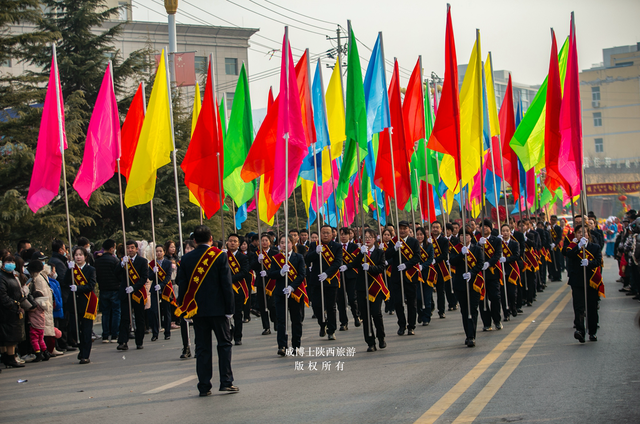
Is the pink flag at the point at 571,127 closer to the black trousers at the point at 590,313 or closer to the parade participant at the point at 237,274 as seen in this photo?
the black trousers at the point at 590,313

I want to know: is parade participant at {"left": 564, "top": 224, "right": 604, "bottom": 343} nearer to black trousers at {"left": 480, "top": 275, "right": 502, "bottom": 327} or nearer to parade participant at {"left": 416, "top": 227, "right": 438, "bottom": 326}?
black trousers at {"left": 480, "top": 275, "right": 502, "bottom": 327}

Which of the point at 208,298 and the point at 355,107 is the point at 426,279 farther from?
the point at 208,298

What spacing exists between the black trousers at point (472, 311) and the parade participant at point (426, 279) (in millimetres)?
2673

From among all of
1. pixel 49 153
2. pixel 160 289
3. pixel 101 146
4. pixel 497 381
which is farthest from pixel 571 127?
pixel 49 153

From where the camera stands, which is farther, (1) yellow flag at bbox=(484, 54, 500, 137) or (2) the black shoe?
(1) yellow flag at bbox=(484, 54, 500, 137)

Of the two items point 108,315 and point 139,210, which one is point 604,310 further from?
point 139,210

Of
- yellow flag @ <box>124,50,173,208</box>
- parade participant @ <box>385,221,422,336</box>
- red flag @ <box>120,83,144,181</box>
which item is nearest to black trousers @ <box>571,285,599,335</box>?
parade participant @ <box>385,221,422,336</box>

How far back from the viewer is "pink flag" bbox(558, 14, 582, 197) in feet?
35.4

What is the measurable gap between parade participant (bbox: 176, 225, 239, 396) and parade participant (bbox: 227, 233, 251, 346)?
333 cm

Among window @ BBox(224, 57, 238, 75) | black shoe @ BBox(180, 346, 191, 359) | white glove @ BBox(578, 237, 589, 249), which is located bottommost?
black shoe @ BBox(180, 346, 191, 359)

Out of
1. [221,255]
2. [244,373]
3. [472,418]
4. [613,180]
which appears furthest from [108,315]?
[613,180]

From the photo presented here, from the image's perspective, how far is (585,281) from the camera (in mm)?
10109

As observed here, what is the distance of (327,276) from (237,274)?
150cm

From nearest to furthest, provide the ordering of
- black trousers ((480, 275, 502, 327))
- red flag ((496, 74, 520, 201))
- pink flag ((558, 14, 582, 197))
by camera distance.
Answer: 1. pink flag ((558, 14, 582, 197))
2. black trousers ((480, 275, 502, 327))
3. red flag ((496, 74, 520, 201))
